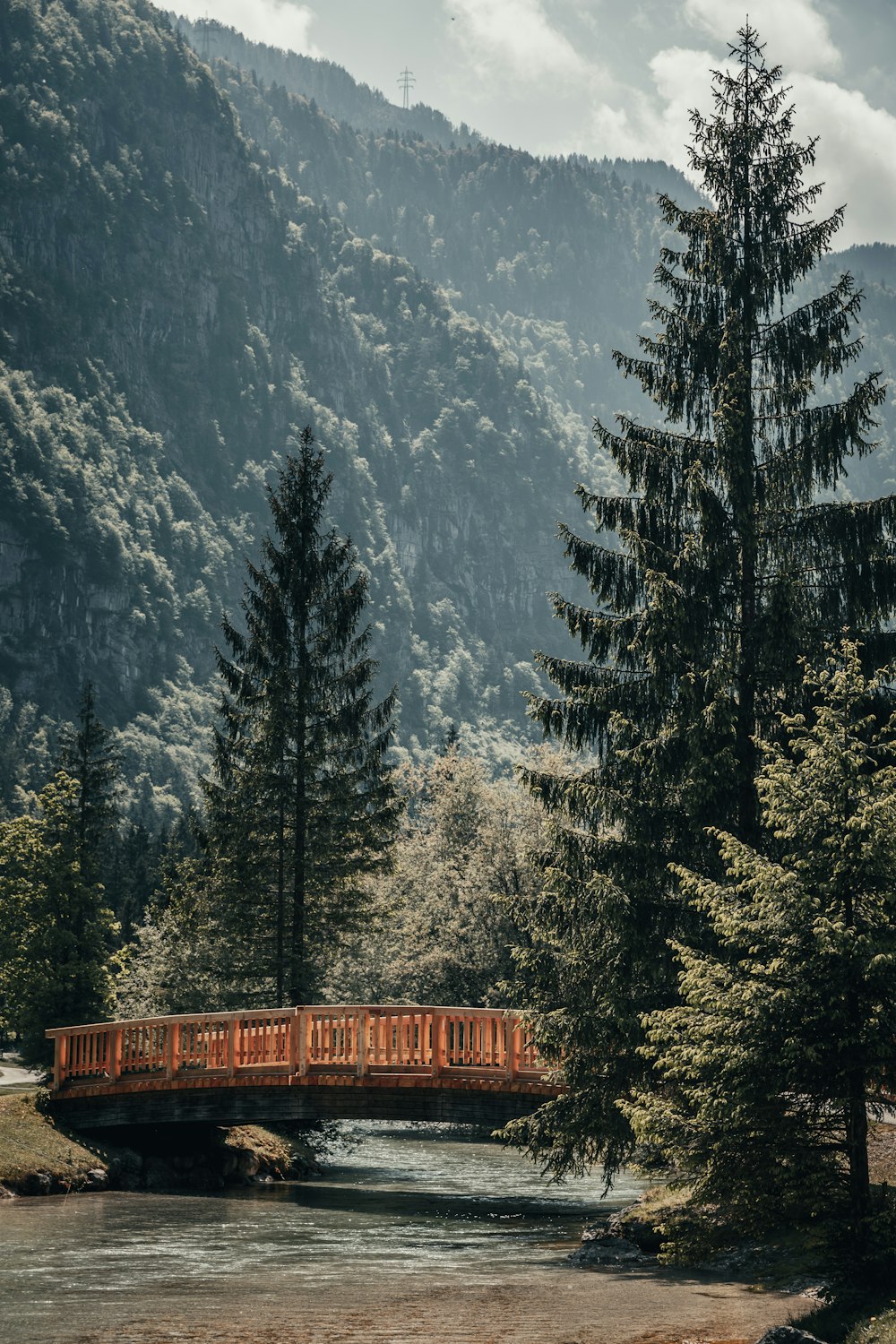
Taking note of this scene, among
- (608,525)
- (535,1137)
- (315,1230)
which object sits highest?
(608,525)

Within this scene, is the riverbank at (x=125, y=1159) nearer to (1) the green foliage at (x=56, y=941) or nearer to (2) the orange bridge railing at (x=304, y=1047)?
(2) the orange bridge railing at (x=304, y=1047)

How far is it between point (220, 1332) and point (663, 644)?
1037cm

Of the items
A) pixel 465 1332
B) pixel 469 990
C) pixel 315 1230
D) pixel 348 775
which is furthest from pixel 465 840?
pixel 465 1332

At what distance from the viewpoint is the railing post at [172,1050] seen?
27094 mm

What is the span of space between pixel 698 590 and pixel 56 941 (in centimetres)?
2389

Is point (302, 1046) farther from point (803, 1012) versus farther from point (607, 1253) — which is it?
point (803, 1012)

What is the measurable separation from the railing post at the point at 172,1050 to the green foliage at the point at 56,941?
12482mm

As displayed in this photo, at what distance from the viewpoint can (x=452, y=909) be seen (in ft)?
167

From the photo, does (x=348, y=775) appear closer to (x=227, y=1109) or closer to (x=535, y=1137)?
(x=227, y=1109)

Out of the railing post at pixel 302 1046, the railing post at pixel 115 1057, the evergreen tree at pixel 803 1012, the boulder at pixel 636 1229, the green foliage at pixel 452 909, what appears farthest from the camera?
the green foliage at pixel 452 909

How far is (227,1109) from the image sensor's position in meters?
26.6

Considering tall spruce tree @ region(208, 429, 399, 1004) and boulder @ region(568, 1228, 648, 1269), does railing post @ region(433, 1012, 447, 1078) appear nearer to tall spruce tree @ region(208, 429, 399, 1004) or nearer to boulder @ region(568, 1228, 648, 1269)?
boulder @ region(568, 1228, 648, 1269)

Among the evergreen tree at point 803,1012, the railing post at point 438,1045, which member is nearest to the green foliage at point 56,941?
the railing post at point 438,1045

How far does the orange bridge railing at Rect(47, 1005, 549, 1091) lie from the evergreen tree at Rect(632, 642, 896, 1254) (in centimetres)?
860
